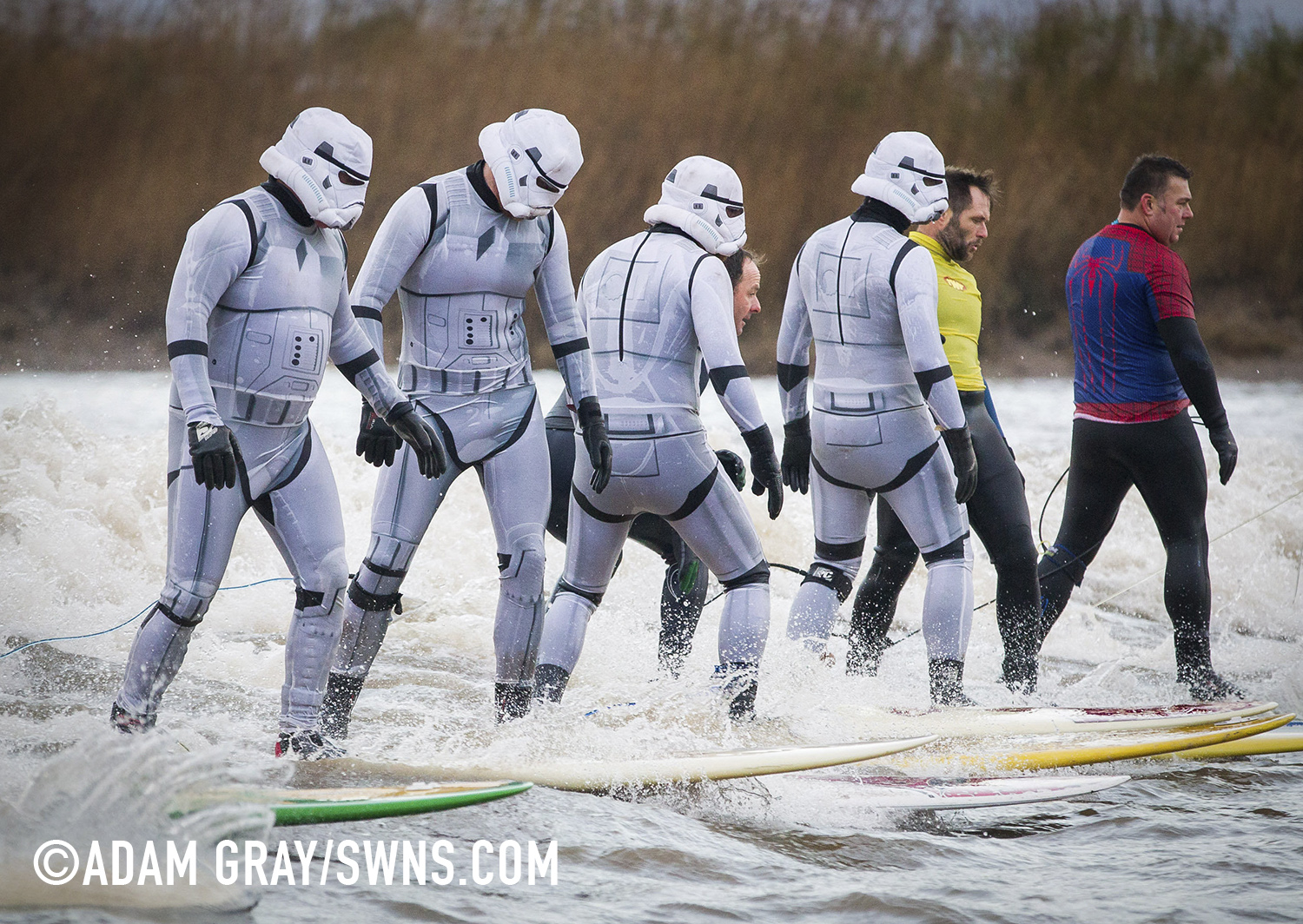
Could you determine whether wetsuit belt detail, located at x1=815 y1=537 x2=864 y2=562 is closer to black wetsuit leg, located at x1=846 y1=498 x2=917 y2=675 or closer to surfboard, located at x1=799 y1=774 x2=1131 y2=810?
black wetsuit leg, located at x1=846 y1=498 x2=917 y2=675

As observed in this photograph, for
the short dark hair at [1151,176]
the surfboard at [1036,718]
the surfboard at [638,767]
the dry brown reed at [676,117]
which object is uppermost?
the dry brown reed at [676,117]

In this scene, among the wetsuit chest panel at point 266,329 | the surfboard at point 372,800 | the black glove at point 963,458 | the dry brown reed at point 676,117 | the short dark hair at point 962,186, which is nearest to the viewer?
the surfboard at point 372,800

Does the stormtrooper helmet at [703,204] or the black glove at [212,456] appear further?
the stormtrooper helmet at [703,204]

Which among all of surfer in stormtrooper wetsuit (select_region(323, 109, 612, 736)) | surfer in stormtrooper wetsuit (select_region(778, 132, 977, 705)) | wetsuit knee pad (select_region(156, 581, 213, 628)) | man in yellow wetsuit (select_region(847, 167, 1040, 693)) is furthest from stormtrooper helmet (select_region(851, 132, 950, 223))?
wetsuit knee pad (select_region(156, 581, 213, 628))

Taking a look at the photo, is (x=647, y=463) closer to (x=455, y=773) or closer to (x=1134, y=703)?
(x=455, y=773)

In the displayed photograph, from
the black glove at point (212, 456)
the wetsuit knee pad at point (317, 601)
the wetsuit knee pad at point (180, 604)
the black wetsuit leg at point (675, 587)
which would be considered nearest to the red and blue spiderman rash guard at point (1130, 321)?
the black wetsuit leg at point (675, 587)

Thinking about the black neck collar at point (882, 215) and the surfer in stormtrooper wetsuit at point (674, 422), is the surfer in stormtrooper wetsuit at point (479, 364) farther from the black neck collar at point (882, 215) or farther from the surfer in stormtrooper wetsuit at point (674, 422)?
the black neck collar at point (882, 215)

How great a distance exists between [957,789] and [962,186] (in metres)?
2.24

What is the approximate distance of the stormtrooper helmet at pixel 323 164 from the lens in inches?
138

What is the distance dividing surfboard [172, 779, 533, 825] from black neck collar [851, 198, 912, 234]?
2270mm

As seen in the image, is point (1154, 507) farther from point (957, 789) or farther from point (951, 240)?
point (957, 789)

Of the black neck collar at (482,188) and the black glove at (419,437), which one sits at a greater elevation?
the black neck collar at (482,188)

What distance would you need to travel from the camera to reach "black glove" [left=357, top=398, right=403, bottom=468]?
3949mm

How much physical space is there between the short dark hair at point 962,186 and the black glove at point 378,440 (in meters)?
2.24
